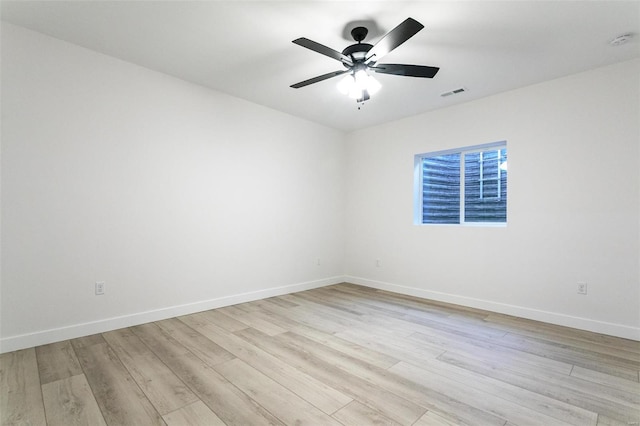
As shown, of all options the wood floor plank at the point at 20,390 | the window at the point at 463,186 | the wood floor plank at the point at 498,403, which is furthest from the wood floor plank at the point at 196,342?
the window at the point at 463,186

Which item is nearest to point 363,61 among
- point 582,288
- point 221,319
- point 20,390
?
point 221,319

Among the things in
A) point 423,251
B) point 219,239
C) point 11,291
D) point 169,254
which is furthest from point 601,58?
point 11,291

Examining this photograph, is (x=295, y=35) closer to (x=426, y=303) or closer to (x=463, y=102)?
(x=463, y=102)

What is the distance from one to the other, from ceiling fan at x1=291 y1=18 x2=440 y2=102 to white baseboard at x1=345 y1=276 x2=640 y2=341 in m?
2.81

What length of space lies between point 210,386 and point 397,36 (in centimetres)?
259

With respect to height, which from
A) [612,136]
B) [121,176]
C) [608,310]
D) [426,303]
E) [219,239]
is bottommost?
[426,303]

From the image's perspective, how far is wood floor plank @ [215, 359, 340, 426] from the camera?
64.0 inches

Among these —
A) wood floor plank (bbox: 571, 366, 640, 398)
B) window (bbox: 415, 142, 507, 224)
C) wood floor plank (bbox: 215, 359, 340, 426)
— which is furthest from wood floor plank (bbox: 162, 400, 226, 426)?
window (bbox: 415, 142, 507, 224)

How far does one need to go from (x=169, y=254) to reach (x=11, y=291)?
48.1 inches

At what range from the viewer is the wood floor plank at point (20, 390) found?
161cm

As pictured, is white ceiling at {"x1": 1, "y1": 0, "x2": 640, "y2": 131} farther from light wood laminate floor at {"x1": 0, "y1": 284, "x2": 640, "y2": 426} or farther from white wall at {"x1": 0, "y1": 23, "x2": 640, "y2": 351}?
light wood laminate floor at {"x1": 0, "y1": 284, "x2": 640, "y2": 426}

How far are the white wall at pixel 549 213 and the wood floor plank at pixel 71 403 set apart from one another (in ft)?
12.3

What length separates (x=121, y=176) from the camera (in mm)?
2975

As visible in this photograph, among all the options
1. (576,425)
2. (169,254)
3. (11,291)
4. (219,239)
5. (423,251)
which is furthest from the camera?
(423,251)
